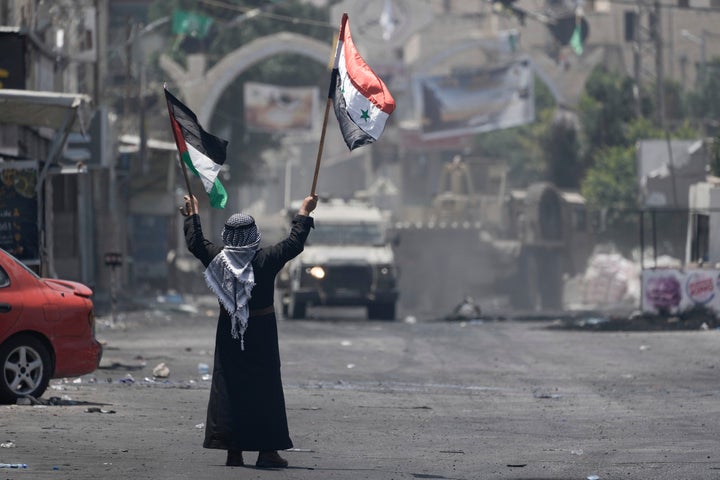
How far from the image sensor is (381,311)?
32.1m

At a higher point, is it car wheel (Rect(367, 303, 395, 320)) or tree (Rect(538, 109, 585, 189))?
tree (Rect(538, 109, 585, 189))

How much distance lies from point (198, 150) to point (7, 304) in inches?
119

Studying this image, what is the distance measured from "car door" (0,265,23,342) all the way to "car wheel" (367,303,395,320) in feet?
60.2

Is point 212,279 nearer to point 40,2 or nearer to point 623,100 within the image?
point 40,2

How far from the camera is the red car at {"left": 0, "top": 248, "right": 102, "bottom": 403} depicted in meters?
13.5

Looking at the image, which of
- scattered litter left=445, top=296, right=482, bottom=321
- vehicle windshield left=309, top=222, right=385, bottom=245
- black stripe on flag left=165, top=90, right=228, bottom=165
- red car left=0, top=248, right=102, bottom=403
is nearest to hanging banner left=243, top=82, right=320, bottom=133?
scattered litter left=445, top=296, right=482, bottom=321

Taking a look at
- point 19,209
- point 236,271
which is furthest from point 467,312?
point 236,271

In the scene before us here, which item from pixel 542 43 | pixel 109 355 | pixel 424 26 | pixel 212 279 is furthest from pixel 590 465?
pixel 424 26

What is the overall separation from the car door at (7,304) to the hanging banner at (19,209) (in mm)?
6788

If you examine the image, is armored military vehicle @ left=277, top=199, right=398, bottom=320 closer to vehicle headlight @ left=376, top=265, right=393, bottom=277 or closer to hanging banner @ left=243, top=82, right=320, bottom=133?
vehicle headlight @ left=376, top=265, right=393, bottom=277

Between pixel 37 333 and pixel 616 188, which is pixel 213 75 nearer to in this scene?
pixel 616 188

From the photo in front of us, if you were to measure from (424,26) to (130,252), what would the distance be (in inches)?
2491

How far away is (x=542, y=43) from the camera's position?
323 feet

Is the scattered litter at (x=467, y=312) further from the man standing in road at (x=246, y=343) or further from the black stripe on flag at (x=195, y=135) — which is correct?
the man standing in road at (x=246, y=343)
